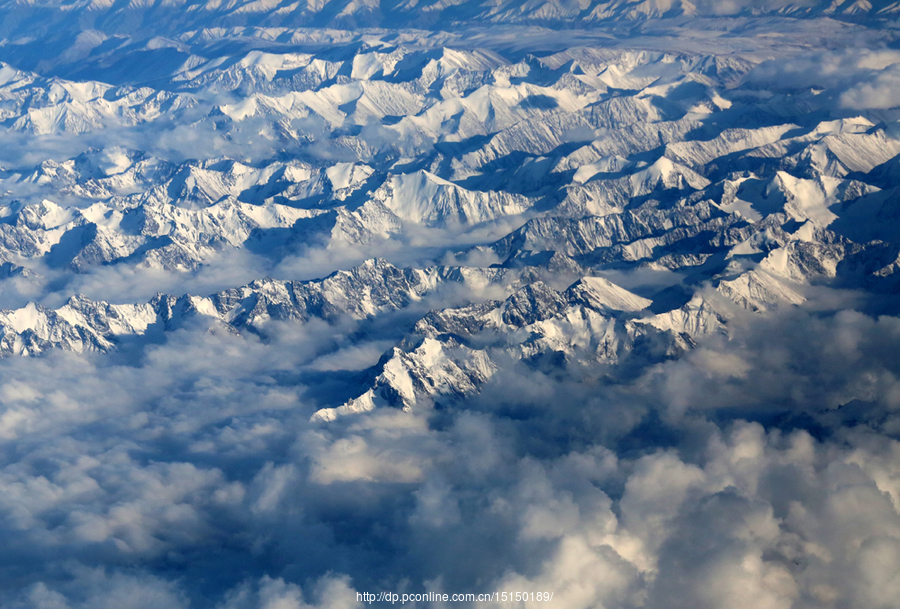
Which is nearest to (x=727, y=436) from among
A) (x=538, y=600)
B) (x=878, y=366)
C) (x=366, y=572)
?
(x=878, y=366)

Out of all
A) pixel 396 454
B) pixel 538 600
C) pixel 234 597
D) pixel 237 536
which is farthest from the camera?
pixel 396 454

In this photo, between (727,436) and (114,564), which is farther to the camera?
(727,436)

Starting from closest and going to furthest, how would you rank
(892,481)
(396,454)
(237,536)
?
(892,481) < (237,536) < (396,454)

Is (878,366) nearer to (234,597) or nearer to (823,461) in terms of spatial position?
(823,461)

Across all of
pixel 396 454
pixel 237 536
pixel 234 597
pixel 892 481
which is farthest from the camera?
pixel 396 454

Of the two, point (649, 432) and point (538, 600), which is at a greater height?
point (538, 600)

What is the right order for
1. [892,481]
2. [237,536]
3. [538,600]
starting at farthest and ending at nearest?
[237,536] → [892,481] → [538,600]

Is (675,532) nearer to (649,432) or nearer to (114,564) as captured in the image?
(649,432)

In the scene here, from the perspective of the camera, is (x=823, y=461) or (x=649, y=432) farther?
(x=649, y=432)

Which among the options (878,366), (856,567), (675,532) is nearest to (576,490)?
(675,532)
